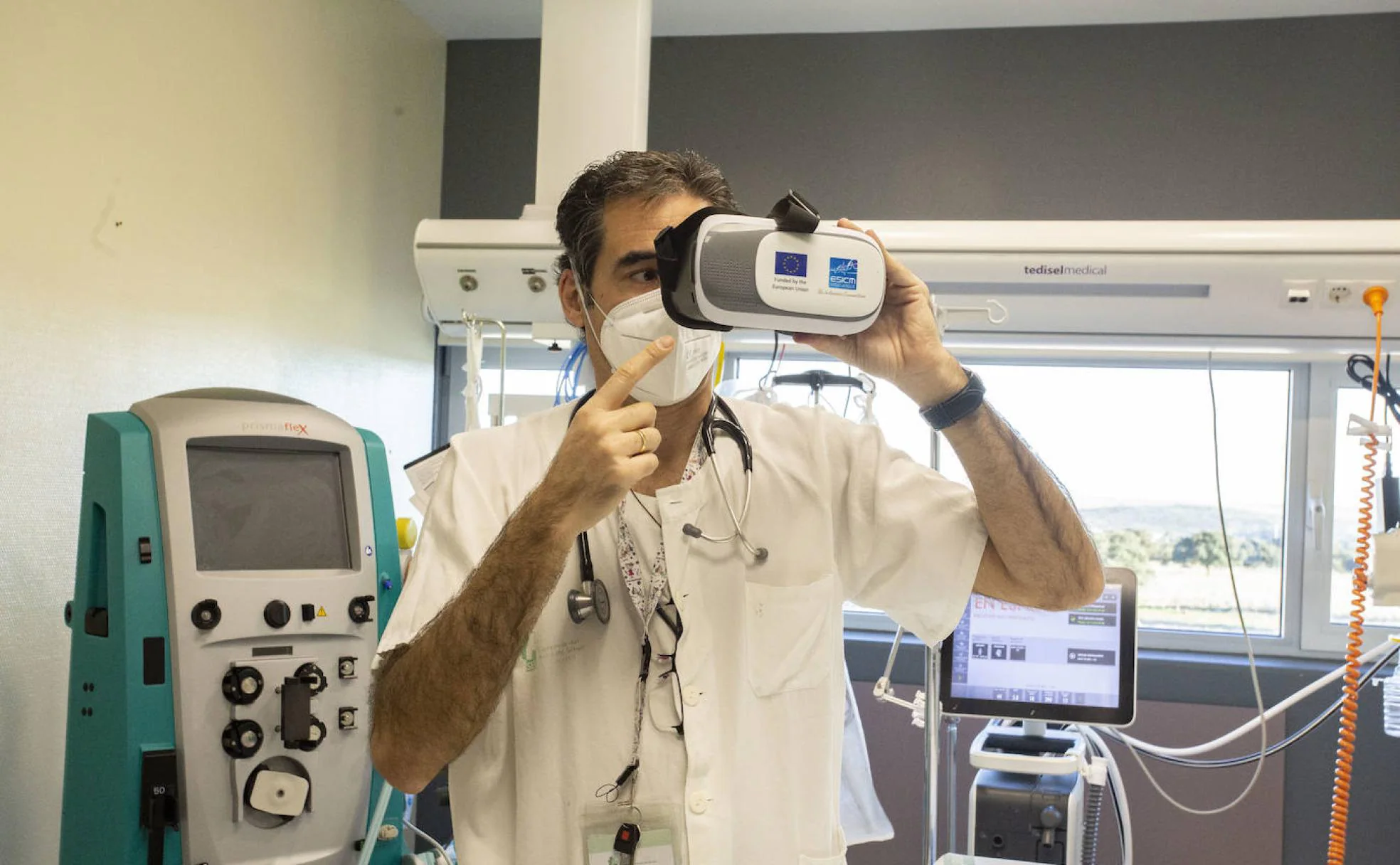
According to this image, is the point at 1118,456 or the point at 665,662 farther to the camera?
the point at 1118,456

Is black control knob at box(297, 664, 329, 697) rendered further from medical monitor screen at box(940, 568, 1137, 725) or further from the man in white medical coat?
medical monitor screen at box(940, 568, 1137, 725)

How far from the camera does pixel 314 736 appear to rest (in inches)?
73.8

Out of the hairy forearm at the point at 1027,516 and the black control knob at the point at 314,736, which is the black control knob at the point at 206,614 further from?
the hairy forearm at the point at 1027,516

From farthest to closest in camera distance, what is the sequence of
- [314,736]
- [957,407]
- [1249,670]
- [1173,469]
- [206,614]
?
[1173,469]
[1249,670]
[314,736]
[206,614]
[957,407]

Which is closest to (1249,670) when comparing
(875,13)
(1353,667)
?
(1353,667)

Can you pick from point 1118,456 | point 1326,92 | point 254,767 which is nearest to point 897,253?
point 1118,456

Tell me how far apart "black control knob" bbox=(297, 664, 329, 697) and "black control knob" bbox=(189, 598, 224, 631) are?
173 millimetres

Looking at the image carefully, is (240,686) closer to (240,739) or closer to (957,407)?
(240,739)

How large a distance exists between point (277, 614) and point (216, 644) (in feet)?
0.34

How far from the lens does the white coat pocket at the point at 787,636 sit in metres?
1.33

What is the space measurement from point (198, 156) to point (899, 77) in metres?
2.05

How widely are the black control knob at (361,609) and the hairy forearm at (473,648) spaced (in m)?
0.83

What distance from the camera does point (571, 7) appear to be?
2727 mm

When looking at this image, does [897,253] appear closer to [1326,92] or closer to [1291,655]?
[1326,92]
